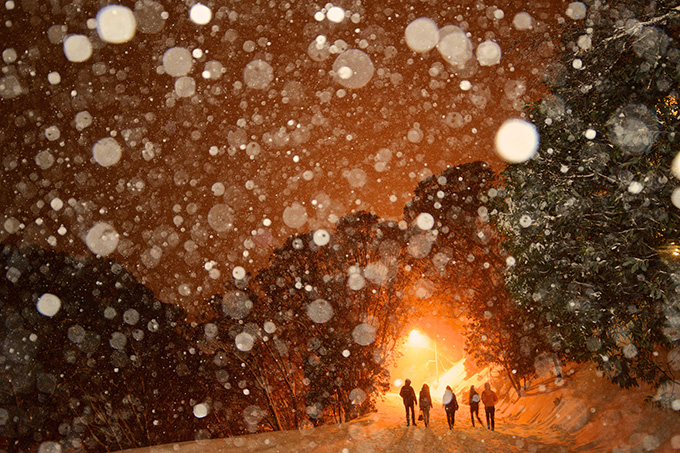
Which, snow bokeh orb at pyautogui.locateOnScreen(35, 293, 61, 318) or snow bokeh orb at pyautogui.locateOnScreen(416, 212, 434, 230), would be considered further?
snow bokeh orb at pyautogui.locateOnScreen(416, 212, 434, 230)

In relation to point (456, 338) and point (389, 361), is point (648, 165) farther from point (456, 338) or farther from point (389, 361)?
point (456, 338)

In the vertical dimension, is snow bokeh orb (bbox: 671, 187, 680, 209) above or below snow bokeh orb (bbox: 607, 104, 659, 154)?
below

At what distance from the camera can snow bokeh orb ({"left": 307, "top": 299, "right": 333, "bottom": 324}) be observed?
19.2 metres

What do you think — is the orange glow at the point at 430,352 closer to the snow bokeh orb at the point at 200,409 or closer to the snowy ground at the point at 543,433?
the snow bokeh orb at the point at 200,409

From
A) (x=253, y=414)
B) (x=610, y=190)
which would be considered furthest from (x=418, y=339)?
(x=610, y=190)

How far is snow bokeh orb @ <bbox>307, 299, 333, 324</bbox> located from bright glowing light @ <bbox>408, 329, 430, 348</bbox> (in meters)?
37.8

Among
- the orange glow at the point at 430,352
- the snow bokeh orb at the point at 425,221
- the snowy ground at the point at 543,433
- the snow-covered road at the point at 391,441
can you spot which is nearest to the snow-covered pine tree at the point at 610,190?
the snowy ground at the point at 543,433

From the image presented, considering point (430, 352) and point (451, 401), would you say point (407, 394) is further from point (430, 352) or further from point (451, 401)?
point (430, 352)

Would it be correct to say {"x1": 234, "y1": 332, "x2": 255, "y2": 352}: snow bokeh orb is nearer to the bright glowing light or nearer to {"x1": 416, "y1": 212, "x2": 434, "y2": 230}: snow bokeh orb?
{"x1": 416, "y1": 212, "x2": 434, "y2": 230}: snow bokeh orb

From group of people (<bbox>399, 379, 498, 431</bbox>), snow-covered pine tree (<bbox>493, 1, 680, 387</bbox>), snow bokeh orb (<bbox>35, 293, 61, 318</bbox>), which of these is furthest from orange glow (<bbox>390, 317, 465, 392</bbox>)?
snow-covered pine tree (<bbox>493, 1, 680, 387</bbox>)

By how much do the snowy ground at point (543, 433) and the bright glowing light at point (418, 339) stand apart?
3734 centimetres

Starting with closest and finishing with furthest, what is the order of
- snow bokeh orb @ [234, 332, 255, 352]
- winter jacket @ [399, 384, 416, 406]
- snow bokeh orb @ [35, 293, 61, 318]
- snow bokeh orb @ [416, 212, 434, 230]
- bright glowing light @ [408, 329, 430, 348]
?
winter jacket @ [399, 384, 416, 406] < snow bokeh orb @ [35, 293, 61, 318] < snow bokeh orb @ [416, 212, 434, 230] < snow bokeh orb @ [234, 332, 255, 352] < bright glowing light @ [408, 329, 430, 348]

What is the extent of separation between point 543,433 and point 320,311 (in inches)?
378

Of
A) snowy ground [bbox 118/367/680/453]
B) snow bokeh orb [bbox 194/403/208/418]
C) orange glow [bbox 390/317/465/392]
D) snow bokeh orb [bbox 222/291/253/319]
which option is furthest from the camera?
orange glow [bbox 390/317/465/392]
